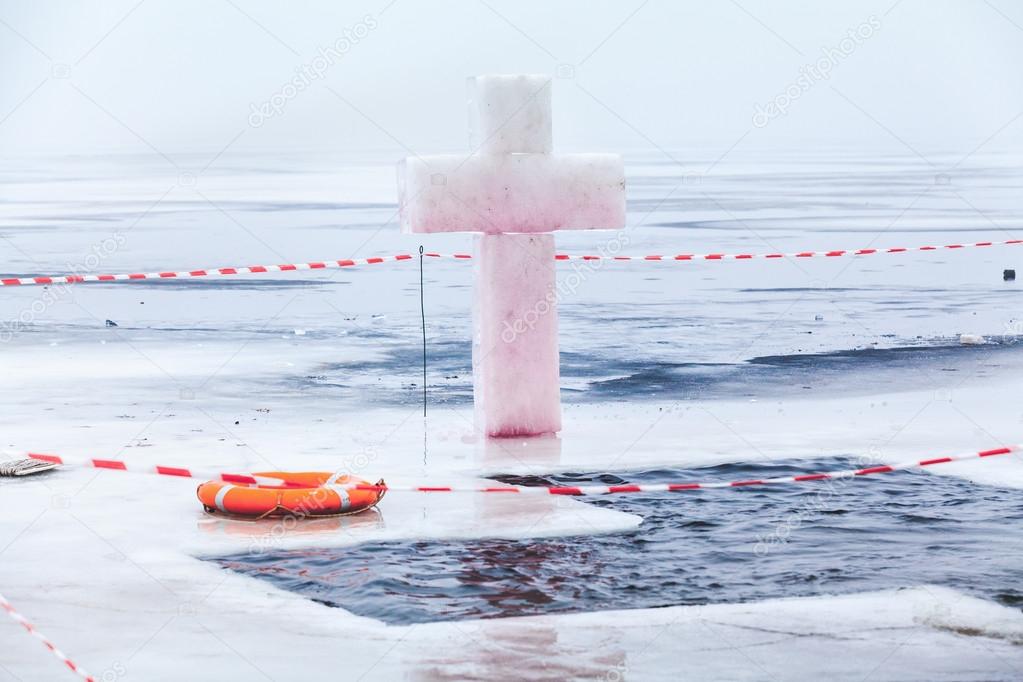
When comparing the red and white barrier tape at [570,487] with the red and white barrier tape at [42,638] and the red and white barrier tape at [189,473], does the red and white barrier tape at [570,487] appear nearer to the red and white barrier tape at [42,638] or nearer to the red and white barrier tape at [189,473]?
the red and white barrier tape at [189,473]

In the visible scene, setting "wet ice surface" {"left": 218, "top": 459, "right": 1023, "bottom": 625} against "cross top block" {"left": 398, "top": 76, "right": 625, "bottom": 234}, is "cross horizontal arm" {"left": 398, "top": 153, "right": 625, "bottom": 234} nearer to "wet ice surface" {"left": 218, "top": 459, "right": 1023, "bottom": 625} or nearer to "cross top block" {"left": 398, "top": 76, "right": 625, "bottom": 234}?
"cross top block" {"left": 398, "top": 76, "right": 625, "bottom": 234}

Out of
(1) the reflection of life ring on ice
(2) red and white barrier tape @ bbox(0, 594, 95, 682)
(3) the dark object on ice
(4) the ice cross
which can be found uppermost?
(4) the ice cross

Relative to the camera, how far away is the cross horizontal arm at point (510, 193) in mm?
11852

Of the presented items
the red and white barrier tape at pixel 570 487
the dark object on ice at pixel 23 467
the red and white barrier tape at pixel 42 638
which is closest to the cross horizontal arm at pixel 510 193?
the red and white barrier tape at pixel 570 487

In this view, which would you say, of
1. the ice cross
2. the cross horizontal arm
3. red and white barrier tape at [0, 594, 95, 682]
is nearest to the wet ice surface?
red and white barrier tape at [0, 594, 95, 682]

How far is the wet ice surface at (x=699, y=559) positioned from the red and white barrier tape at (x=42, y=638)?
4.08ft

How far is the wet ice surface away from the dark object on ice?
276 centimetres

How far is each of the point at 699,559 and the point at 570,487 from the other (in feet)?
5.98

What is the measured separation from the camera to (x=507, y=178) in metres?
11.9

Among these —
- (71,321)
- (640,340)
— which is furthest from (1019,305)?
(71,321)

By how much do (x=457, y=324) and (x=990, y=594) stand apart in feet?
39.4

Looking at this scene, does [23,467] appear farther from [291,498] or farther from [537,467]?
[537,467]

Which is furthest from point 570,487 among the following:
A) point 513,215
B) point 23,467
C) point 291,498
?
point 23,467

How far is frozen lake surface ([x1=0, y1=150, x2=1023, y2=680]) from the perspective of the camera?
738cm
